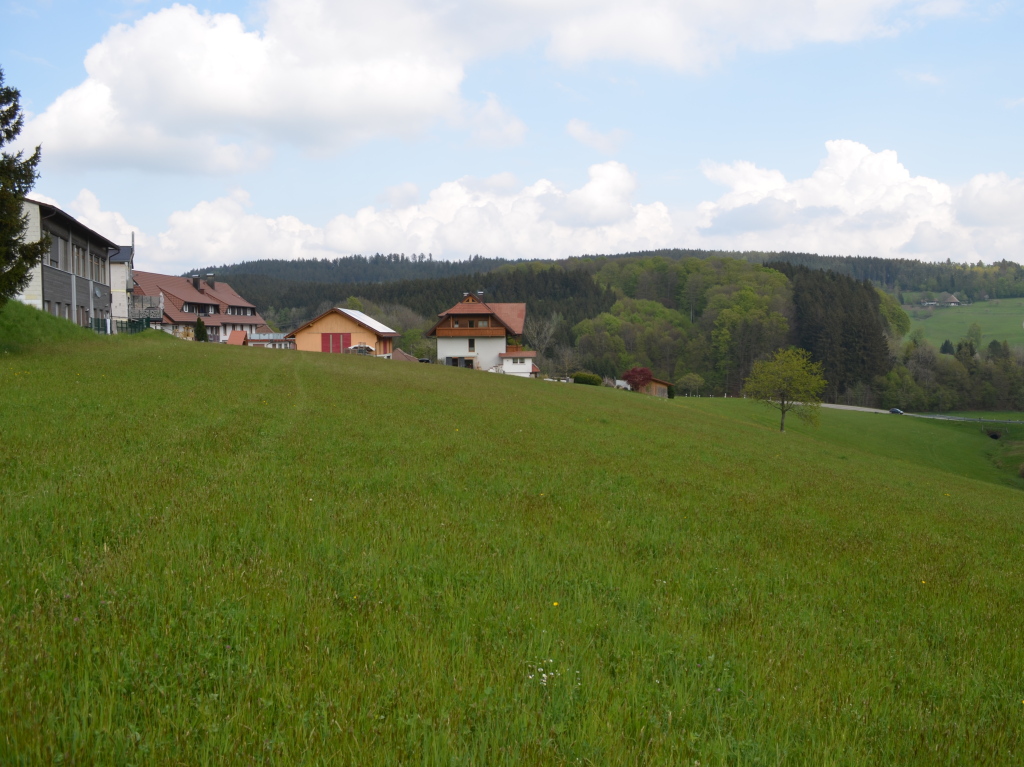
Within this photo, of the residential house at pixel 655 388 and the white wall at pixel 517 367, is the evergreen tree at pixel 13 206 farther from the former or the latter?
the residential house at pixel 655 388

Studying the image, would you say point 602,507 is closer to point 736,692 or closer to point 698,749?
point 736,692

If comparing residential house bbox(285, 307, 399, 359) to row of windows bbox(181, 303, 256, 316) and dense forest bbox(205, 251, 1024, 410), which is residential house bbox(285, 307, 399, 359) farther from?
row of windows bbox(181, 303, 256, 316)

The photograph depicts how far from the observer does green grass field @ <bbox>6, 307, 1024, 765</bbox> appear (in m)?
3.64

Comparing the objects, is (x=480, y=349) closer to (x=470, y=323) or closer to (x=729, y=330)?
(x=470, y=323)

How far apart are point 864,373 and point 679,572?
135877 mm

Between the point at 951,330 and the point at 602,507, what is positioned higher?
the point at 951,330

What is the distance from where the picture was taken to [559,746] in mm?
3707

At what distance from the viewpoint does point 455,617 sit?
5.18 metres

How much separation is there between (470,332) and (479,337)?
4.10ft

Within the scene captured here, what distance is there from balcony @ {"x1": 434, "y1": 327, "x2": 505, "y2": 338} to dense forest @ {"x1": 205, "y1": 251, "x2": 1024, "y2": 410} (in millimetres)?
31646

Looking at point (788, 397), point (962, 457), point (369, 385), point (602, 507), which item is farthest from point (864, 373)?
point (602, 507)

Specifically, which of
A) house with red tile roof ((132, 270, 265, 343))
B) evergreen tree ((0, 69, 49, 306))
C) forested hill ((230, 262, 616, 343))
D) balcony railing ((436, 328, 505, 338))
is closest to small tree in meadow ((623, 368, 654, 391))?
balcony railing ((436, 328, 505, 338))

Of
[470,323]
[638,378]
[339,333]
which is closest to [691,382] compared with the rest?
[638,378]

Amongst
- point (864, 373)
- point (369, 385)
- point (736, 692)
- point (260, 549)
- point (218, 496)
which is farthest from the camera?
point (864, 373)
